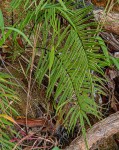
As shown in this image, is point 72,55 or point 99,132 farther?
point 99,132

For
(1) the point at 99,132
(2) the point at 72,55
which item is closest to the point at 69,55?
(2) the point at 72,55

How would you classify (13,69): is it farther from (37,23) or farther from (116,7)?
(116,7)

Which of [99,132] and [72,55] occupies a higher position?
[72,55]

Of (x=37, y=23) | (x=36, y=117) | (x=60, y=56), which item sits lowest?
(x=36, y=117)

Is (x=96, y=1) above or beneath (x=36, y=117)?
above

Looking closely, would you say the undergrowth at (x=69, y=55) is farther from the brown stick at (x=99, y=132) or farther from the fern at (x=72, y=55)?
the brown stick at (x=99, y=132)

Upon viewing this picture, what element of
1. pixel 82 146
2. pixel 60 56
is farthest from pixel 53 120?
pixel 60 56

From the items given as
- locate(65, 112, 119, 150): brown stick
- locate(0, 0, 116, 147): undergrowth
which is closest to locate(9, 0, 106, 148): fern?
locate(0, 0, 116, 147): undergrowth

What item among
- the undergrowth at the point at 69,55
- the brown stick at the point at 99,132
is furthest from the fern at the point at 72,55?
the brown stick at the point at 99,132

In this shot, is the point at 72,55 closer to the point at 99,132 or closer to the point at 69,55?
the point at 69,55
